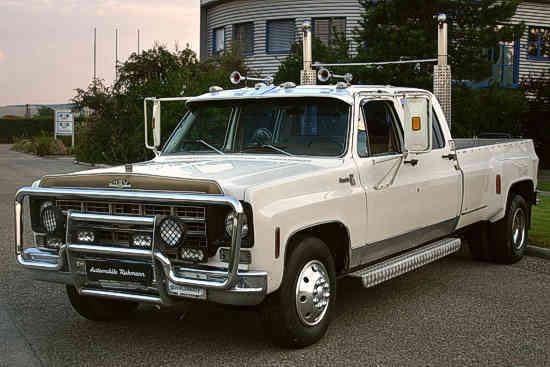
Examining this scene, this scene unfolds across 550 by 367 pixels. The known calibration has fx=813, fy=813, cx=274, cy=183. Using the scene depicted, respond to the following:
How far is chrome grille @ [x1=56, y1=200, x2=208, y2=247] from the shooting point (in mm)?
5520

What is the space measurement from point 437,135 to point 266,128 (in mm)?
1961

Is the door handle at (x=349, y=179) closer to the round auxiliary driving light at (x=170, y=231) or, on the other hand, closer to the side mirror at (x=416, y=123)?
the side mirror at (x=416, y=123)

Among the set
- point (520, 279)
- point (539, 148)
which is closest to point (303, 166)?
point (520, 279)

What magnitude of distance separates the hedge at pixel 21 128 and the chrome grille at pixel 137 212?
60491 mm

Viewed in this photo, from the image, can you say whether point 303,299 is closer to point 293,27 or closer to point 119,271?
point 119,271

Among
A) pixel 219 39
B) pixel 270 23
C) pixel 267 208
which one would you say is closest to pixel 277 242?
pixel 267 208

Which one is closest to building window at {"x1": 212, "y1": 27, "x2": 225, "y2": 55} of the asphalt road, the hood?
the asphalt road

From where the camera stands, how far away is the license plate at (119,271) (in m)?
5.55

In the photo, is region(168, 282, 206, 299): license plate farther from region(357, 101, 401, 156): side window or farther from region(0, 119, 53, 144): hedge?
region(0, 119, 53, 144): hedge

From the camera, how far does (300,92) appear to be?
715 centimetres

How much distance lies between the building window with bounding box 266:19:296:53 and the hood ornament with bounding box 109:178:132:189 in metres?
32.4

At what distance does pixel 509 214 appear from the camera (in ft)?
31.0

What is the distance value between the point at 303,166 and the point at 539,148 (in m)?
24.5

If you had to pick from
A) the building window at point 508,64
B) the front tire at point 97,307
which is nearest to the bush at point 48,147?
the building window at point 508,64
